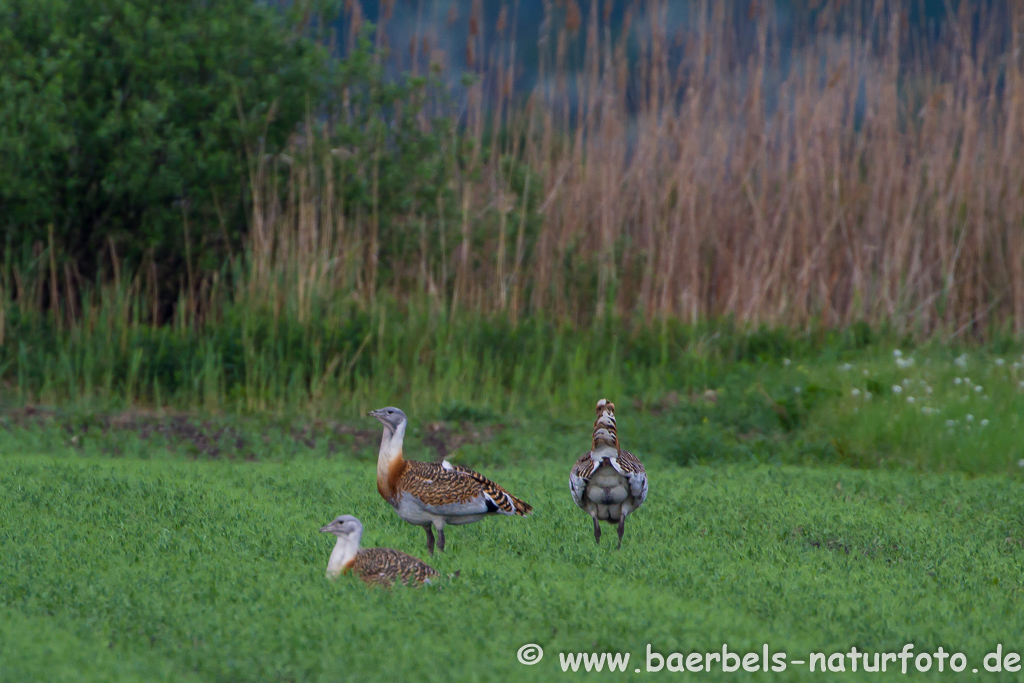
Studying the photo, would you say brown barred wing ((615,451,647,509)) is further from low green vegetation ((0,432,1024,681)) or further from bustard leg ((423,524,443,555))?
bustard leg ((423,524,443,555))

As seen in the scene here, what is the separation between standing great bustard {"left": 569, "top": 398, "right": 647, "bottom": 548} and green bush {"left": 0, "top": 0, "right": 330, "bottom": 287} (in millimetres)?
6382

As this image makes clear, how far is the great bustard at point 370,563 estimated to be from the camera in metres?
4.52

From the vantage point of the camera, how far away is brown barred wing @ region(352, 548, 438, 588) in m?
4.51

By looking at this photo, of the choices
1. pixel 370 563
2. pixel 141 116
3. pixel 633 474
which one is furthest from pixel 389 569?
pixel 141 116

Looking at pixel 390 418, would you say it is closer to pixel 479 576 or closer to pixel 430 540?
pixel 430 540

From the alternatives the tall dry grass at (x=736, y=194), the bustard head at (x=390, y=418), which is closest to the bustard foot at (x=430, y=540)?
the bustard head at (x=390, y=418)

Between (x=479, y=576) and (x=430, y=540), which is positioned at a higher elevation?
(x=479, y=576)

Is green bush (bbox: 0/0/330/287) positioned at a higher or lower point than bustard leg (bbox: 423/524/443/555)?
higher

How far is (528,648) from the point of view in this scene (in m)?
3.85

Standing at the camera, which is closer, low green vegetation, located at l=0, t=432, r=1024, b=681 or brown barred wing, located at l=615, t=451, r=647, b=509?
low green vegetation, located at l=0, t=432, r=1024, b=681

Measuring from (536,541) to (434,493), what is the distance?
68cm

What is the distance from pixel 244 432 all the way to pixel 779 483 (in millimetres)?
3926

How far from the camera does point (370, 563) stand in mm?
4605

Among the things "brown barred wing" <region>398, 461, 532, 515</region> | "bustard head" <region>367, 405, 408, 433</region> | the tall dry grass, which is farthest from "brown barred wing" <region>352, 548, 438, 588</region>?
the tall dry grass
